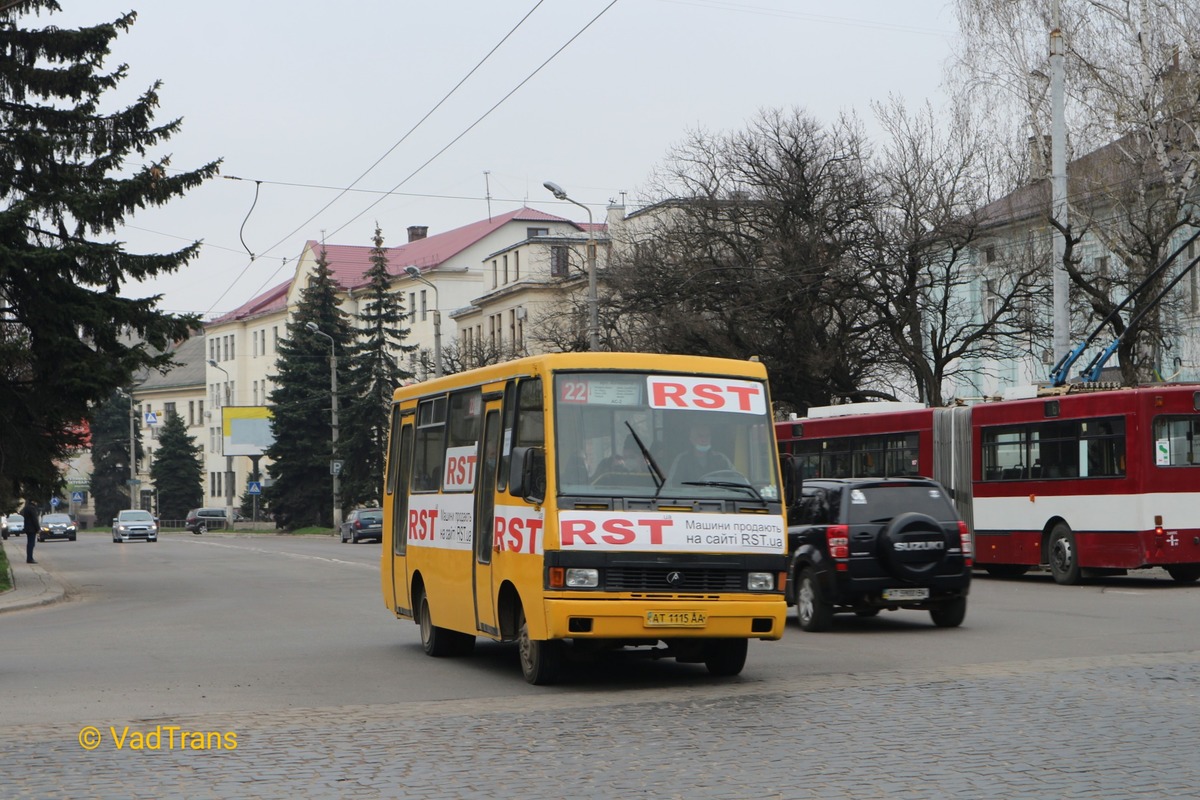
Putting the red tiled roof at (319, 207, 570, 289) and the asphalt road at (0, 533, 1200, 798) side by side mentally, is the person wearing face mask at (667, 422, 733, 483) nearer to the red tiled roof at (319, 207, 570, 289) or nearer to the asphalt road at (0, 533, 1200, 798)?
the asphalt road at (0, 533, 1200, 798)

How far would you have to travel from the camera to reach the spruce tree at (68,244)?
2848cm

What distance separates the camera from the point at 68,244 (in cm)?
2814

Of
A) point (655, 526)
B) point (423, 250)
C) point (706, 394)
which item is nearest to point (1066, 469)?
point (706, 394)

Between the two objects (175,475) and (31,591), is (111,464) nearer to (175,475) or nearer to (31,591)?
(175,475)

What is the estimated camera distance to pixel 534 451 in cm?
1255

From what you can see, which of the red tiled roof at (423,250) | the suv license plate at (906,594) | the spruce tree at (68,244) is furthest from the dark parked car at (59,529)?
the suv license plate at (906,594)

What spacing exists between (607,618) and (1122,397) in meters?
15.1

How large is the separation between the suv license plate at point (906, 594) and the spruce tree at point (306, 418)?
6767cm

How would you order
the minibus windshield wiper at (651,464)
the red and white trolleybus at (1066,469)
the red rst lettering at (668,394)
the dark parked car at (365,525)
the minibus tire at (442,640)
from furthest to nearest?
the dark parked car at (365,525)
the red and white trolleybus at (1066,469)
the minibus tire at (442,640)
the red rst lettering at (668,394)
the minibus windshield wiper at (651,464)

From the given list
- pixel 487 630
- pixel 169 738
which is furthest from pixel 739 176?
pixel 169 738

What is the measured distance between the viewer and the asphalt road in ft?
28.1

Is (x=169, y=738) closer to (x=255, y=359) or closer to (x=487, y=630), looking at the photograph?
(x=487, y=630)

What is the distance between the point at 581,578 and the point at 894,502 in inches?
268

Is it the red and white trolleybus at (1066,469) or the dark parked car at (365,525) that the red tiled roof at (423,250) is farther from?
the red and white trolleybus at (1066,469)
